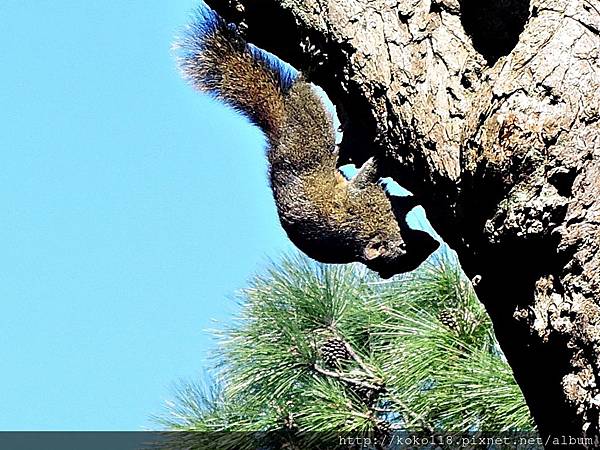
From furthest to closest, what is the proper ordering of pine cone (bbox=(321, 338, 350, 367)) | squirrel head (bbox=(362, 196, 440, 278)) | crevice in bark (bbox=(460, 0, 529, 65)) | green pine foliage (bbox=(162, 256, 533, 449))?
pine cone (bbox=(321, 338, 350, 367)) → green pine foliage (bbox=(162, 256, 533, 449)) → squirrel head (bbox=(362, 196, 440, 278)) → crevice in bark (bbox=(460, 0, 529, 65))

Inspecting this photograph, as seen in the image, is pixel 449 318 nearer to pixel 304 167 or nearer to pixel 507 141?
pixel 304 167

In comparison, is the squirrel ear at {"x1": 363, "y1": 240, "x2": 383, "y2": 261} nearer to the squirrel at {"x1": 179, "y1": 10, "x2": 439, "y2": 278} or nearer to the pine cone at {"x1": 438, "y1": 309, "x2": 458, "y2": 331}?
the squirrel at {"x1": 179, "y1": 10, "x2": 439, "y2": 278}

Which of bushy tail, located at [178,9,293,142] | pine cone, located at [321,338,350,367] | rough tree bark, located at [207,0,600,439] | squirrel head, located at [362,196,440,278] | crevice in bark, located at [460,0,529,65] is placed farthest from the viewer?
pine cone, located at [321,338,350,367]

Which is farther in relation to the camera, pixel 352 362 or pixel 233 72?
pixel 352 362

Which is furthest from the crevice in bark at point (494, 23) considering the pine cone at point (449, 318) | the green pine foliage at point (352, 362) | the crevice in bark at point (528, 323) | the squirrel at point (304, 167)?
the pine cone at point (449, 318)

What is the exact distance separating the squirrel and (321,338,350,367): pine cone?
739 mm

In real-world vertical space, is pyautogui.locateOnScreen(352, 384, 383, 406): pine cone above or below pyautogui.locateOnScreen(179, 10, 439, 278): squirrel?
below

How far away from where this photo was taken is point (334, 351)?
2133 mm

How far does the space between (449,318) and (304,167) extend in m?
0.71

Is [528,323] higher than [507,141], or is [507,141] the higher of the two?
[507,141]

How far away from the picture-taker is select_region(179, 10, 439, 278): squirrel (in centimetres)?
124

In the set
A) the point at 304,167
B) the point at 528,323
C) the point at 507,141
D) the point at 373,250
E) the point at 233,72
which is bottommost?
the point at 528,323

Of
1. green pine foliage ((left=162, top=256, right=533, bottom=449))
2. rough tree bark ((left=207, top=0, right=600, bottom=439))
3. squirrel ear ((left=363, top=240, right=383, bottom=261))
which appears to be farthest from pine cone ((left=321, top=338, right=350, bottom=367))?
rough tree bark ((left=207, top=0, right=600, bottom=439))

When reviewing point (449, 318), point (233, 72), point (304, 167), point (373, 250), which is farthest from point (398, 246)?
point (449, 318)
